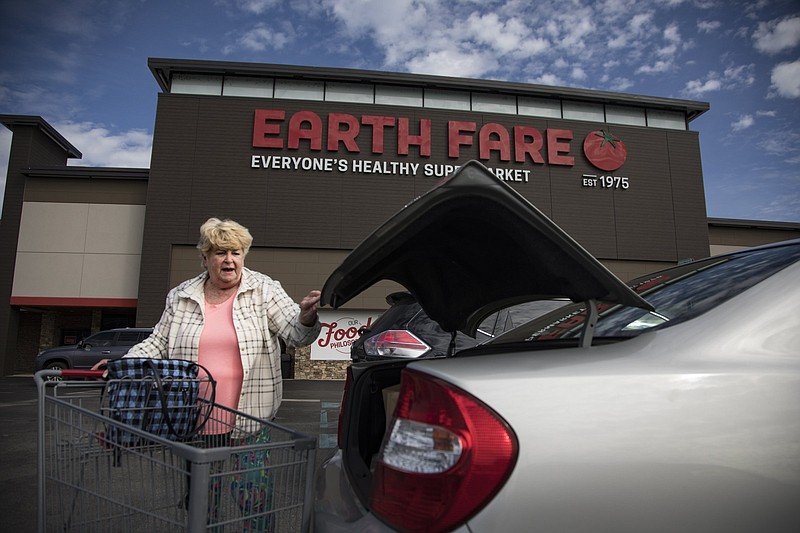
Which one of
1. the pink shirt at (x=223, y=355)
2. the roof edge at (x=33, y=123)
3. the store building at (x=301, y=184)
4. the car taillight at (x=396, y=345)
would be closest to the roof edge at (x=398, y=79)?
the store building at (x=301, y=184)

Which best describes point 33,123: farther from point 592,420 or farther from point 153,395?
point 592,420

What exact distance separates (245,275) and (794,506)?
2244 mm

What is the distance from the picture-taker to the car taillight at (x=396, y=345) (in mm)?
4629

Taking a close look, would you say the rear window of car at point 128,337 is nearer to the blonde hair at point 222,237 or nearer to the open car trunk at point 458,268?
the blonde hair at point 222,237

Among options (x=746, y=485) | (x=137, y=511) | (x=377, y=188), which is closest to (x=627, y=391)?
(x=746, y=485)

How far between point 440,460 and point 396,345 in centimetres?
371

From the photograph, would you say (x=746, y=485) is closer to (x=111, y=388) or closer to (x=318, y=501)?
(x=318, y=501)

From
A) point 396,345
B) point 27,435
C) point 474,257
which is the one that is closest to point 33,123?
point 27,435

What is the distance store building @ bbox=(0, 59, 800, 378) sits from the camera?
1698 centimetres

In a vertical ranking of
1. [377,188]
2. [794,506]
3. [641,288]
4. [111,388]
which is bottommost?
[794,506]

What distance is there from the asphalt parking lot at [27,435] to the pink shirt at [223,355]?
0.62m

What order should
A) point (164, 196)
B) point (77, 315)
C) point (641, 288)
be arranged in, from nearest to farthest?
point (641, 288) → point (164, 196) → point (77, 315)

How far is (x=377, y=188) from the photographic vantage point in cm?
1772

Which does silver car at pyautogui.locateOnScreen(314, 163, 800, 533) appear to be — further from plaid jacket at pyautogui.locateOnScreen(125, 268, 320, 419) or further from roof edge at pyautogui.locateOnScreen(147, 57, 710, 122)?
roof edge at pyautogui.locateOnScreen(147, 57, 710, 122)
